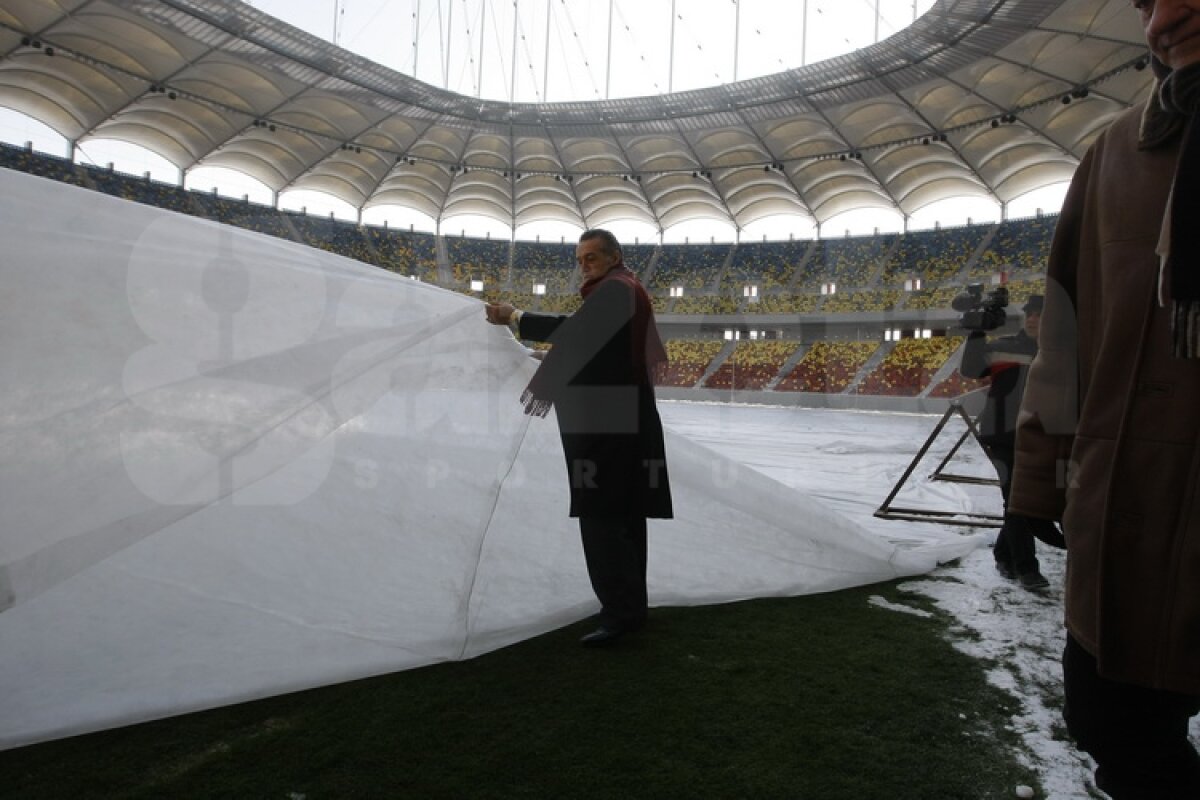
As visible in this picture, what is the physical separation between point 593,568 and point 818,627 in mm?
966

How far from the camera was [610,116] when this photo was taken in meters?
26.4

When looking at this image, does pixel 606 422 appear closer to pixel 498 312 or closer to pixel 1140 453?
pixel 498 312

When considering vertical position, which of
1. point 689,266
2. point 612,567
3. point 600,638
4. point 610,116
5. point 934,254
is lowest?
point 600,638

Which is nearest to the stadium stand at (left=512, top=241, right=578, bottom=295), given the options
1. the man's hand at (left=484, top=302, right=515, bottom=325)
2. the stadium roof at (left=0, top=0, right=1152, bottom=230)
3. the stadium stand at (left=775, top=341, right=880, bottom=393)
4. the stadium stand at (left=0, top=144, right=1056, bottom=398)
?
the stadium stand at (left=0, top=144, right=1056, bottom=398)

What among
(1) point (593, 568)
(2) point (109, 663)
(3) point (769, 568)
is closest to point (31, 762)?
(2) point (109, 663)

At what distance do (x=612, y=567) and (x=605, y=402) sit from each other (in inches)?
24.4

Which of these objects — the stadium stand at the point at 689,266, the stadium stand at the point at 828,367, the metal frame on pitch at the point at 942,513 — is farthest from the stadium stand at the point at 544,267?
the metal frame on pitch at the point at 942,513

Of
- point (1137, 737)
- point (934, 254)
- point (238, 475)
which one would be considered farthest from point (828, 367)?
point (1137, 737)

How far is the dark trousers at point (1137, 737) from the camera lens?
98 cm

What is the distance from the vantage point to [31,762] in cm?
161

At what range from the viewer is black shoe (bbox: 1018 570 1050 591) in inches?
129

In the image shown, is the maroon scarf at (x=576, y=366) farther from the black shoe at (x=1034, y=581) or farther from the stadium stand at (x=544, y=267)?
the stadium stand at (x=544, y=267)

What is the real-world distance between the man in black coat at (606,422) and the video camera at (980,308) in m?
2.04

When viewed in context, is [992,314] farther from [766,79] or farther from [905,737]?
[766,79]
